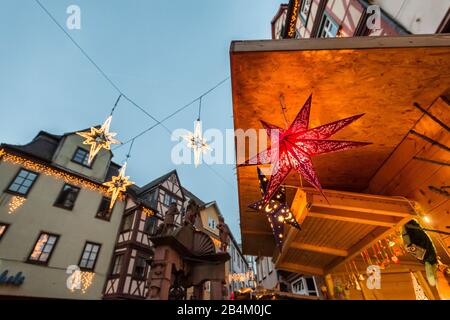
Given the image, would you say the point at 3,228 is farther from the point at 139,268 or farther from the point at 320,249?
the point at 320,249

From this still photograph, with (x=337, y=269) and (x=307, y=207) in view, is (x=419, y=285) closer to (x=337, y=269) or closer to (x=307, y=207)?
(x=337, y=269)

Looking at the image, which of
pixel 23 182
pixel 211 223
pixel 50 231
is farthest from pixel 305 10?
pixel 211 223

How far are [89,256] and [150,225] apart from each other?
196 inches

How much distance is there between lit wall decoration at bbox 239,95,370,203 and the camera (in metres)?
2.80

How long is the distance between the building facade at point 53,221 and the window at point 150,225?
2409 mm

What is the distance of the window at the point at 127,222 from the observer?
709 inches

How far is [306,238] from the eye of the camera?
16.4ft

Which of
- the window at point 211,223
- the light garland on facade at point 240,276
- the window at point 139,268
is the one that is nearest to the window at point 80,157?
the window at point 139,268

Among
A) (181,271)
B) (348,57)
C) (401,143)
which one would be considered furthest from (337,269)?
(348,57)

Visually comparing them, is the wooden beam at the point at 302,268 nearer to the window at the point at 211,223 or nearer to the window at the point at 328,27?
the window at the point at 328,27

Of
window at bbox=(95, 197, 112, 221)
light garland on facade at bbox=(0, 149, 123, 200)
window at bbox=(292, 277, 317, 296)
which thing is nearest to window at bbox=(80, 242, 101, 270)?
window at bbox=(95, 197, 112, 221)

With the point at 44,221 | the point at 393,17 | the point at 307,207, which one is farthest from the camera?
the point at 44,221

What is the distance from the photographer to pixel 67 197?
16.2 m
